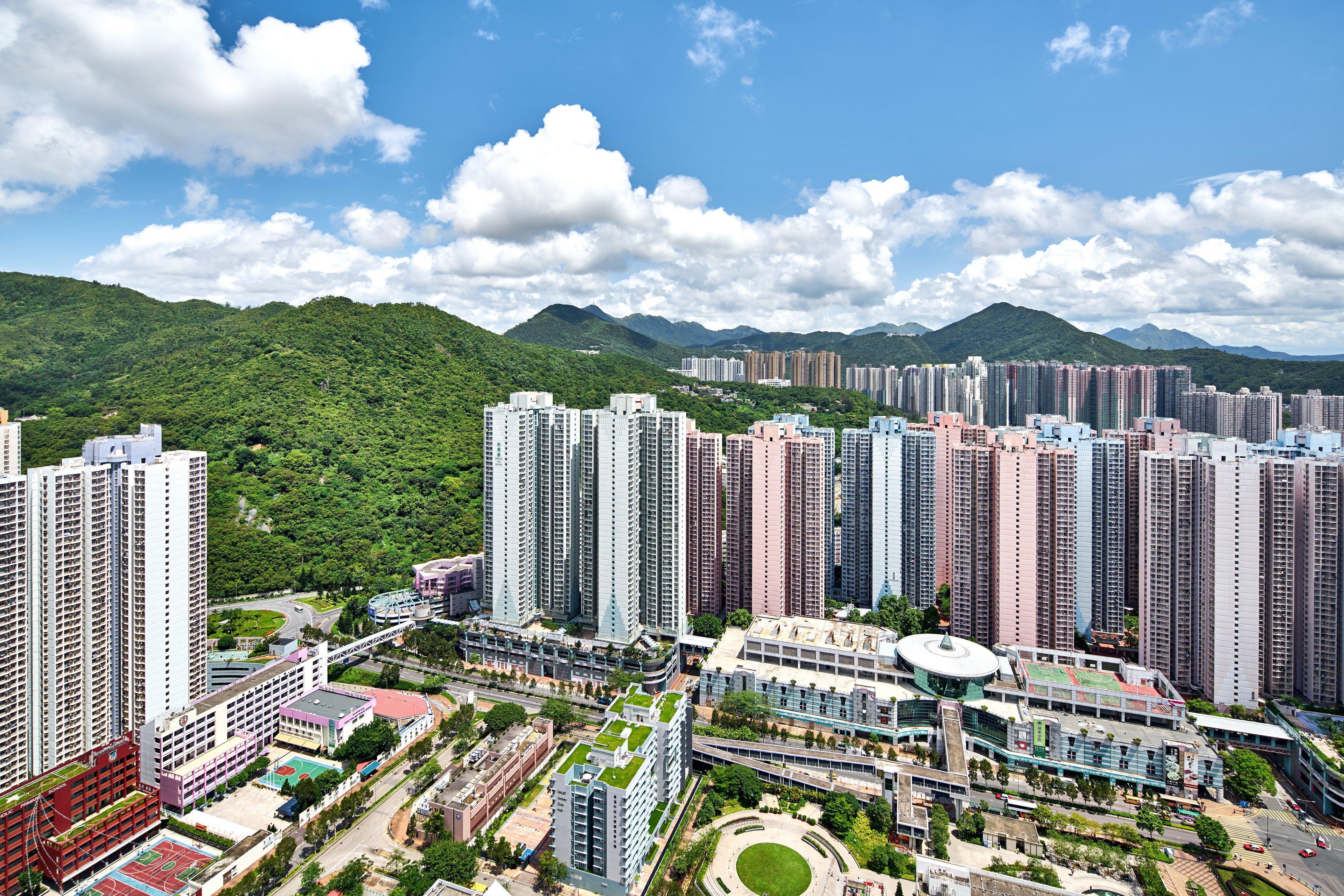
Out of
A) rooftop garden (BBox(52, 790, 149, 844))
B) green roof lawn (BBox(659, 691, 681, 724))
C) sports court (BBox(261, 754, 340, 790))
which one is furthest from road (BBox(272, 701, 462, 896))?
green roof lawn (BBox(659, 691, 681, 724))

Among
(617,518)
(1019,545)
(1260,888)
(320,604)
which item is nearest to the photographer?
(1260,888)

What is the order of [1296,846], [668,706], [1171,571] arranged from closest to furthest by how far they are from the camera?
[1296,846] < [668,706] < [1171,571]

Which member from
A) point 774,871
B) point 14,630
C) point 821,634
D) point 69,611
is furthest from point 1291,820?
point 14,630

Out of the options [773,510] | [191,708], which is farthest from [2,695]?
[773,510]

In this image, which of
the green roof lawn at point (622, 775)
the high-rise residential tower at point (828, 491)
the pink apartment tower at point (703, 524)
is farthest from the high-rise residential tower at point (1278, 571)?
the green roof lawn at point (622, 775)

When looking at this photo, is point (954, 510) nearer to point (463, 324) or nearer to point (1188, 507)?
point (1188, 507)

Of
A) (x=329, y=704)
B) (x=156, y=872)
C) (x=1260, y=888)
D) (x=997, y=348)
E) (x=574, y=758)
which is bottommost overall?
(x=1260, y=888)

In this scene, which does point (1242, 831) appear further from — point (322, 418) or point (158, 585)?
point (322, 418)
